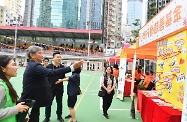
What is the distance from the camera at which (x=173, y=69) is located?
3.80 m

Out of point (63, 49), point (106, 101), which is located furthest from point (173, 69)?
point (63, 49)

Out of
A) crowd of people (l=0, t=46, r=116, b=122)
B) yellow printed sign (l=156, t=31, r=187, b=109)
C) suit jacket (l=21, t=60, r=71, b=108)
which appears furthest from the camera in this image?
yellow printed sign (l=156, t=31, r=187, b=109)

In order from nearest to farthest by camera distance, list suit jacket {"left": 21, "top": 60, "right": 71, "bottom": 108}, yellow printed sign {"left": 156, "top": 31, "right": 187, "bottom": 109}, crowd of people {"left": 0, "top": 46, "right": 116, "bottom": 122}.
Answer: crowd of people {"left": 0, "top": 46, "right": 116, "bottom": 122}
suit jacket {"left": 21, "top": 60, "right": 71, "bottom": 108}
yellow printed sign {"left": 156, "top": 31, "right": 187, "bottom": 109}

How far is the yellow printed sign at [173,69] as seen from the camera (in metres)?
3.41

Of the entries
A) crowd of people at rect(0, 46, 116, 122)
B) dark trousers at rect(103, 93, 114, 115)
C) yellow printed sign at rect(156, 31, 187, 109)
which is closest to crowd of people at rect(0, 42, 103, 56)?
dark trousers at rect(103, 93, 114, 115)

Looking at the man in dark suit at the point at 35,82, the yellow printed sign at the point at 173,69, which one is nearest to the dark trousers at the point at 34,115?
the man in dark suit at the point at 35,82

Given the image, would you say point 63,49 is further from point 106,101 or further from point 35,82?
point 35,82

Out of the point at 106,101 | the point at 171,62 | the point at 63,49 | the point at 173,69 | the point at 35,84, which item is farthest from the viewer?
the point at 63,49

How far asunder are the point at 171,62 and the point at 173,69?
0.61 ft

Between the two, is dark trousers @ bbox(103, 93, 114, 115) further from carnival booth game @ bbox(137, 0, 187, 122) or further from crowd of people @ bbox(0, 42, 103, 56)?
crowd of people @ bbox(0, 42, 103, 56)

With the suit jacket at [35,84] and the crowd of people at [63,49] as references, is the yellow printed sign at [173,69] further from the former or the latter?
the crowd of people at [63,49]

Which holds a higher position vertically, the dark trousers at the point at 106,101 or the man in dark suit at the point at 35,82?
the man in dark suit at the point at 35,82

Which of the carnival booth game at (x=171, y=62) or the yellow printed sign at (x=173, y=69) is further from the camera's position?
the yellow printed sign at (x=173, y=69)

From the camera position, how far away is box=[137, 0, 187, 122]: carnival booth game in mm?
3156
